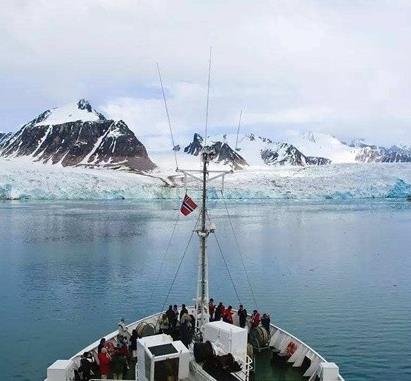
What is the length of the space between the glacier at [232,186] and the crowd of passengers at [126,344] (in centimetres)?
8604

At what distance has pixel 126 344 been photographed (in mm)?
15461

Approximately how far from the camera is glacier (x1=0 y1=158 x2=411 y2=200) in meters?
107

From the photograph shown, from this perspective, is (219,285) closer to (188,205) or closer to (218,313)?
(218,313)

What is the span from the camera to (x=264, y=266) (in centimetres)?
3766

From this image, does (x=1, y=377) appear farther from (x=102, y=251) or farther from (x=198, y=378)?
(x=102, y=251)

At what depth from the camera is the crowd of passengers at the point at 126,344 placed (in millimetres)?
13609

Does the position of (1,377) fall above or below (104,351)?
below

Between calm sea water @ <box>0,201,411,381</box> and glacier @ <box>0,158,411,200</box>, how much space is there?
47.4 metres

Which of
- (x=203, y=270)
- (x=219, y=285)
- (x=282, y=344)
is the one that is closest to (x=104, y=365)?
(x=203, y=270)

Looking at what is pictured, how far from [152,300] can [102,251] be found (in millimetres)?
16991

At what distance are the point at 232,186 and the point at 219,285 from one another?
291 feet

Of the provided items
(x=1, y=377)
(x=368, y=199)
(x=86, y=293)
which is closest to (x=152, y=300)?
(x=86, y=293)

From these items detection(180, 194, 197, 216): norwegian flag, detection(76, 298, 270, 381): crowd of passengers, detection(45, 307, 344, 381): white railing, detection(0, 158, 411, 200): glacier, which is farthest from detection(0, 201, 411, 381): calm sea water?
detection(0, 158, 411, 200): glacier

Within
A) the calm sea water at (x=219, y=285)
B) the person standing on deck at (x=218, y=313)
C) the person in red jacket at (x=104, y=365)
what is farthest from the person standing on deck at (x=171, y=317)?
the calm sea water at (x=219, y=285)
